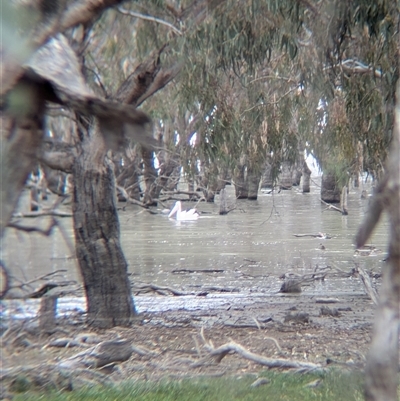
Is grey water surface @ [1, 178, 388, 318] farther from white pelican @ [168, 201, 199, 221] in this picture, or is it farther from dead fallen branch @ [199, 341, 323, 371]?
dead fallen branch @ [199, 341, 323, 371]

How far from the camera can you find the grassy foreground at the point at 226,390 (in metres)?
5.34

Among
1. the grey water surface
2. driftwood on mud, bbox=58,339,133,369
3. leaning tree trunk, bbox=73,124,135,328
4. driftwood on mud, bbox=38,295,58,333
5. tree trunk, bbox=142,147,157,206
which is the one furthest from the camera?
tree trunk, bbox=142,147,157,206

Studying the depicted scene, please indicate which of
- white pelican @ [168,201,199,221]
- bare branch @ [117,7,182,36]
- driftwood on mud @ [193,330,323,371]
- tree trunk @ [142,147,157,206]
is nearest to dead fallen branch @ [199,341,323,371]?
driftwood on mud @ [193,330,323,371]

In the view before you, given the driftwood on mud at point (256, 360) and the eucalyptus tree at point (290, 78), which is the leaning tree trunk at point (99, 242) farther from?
the driftwood on mud at point (256, 360)

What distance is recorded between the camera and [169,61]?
840 centimetres

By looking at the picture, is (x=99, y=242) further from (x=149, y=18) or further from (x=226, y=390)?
(x=226, y=390)

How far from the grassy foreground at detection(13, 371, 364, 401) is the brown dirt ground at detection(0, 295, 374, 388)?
0.73 feet

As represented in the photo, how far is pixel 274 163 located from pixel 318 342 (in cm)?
443

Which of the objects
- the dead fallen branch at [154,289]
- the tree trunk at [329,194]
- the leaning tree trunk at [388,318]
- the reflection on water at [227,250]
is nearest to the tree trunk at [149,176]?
the reflection on water at [227,250]

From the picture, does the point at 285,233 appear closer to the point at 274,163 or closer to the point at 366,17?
the point at 274,163

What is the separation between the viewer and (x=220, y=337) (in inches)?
324

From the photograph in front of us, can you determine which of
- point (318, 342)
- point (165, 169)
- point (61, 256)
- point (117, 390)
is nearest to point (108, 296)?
point (318, 342)

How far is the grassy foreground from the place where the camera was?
534 cm

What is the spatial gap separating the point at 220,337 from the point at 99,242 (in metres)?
1.50
